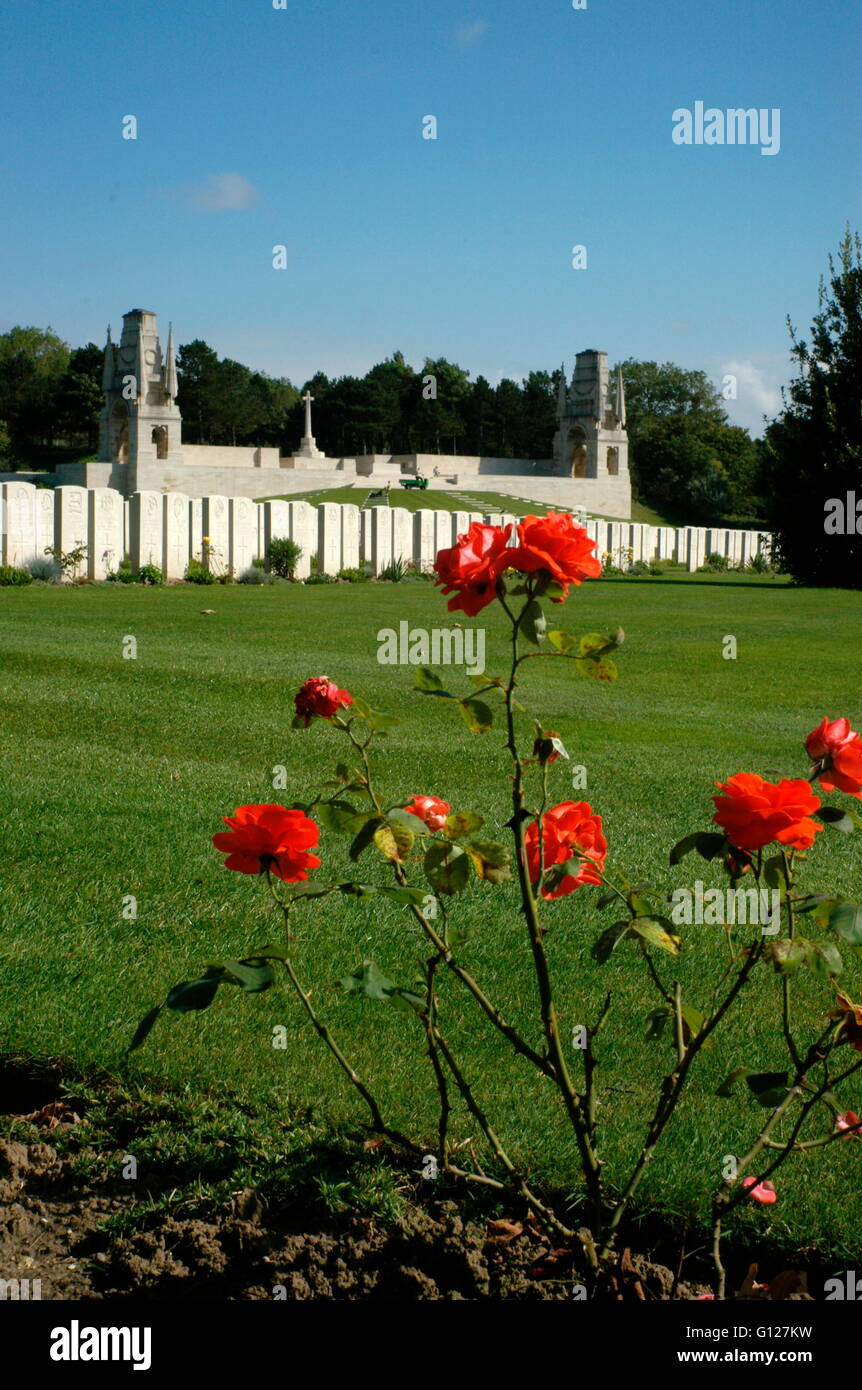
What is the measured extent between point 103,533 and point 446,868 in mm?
16643

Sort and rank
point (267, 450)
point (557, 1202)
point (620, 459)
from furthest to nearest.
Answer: point (620, 459) → point (267, 450) → point (557, 1202)

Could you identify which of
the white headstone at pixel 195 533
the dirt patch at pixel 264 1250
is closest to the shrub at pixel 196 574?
the white headstone at pixel 195 533

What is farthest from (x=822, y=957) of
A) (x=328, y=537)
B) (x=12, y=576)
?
(x=328, y=537)

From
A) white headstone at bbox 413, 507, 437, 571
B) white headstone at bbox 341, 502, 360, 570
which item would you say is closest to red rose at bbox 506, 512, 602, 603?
white headstone at bbox 341, 502, 360, 570

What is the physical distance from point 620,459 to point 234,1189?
6511 centimetres

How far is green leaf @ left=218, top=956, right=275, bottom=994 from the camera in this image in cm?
180

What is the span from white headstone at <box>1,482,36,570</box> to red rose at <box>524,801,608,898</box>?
51.5 ft

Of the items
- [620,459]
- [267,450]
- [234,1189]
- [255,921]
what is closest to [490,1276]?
[234,1189]

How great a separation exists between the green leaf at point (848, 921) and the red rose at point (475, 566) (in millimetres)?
705

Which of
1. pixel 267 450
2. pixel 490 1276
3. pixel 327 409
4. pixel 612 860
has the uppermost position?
pixel 327 409

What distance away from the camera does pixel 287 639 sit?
11453mm

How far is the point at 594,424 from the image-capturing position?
64688 mm

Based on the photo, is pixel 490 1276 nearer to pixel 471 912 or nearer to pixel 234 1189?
pixel 234 1189
